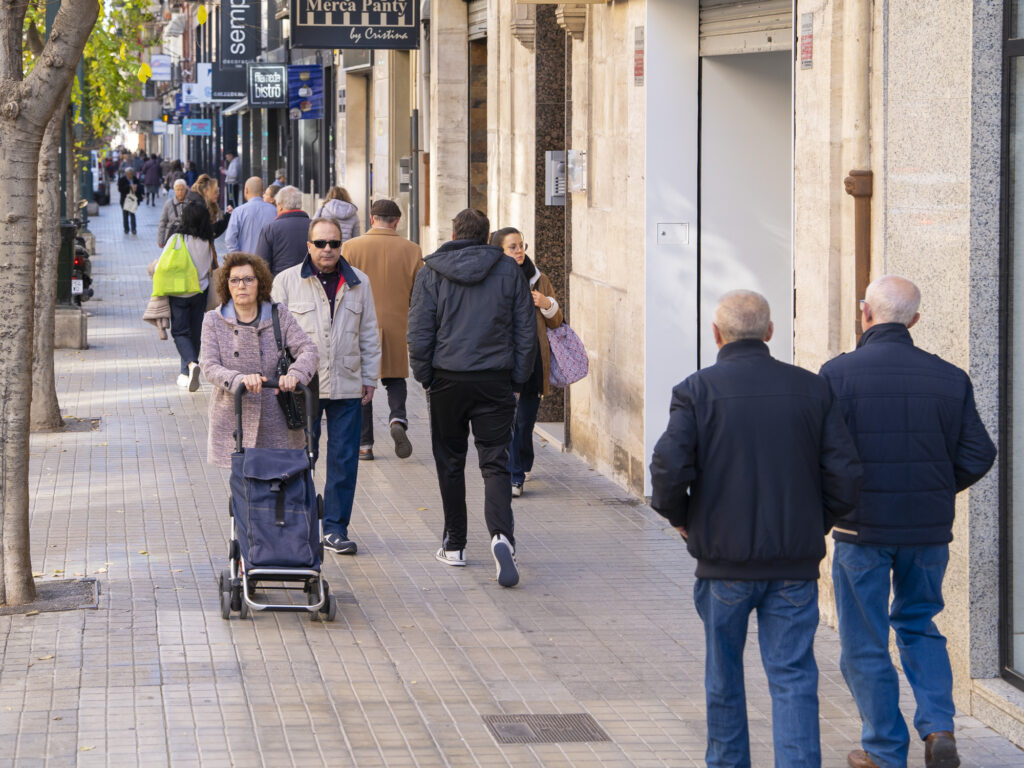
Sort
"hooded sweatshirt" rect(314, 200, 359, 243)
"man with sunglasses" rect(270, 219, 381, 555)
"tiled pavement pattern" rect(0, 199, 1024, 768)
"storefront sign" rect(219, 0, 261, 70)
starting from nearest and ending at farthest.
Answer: "tiled pavement pattern" rect(0, 199, 1024, 768) < "man with sunglasses" rect(270, 219, 381, 555) < "hooded sweatshirt" rect(314, 200, 359, 243) < "storefront sign" rect(219, 0, 261, 70)

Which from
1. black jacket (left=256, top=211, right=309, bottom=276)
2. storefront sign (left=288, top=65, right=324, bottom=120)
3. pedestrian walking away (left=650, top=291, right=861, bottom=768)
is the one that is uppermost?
storefront sign (left=288, top=65, right=324, bottom=120)

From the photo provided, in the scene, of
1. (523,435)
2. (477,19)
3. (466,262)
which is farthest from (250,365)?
(477,19)

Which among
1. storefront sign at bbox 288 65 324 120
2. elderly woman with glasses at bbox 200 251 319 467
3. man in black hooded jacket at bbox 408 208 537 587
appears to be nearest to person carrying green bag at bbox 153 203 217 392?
man in black hooded jacket at bbox 408 208 537 587

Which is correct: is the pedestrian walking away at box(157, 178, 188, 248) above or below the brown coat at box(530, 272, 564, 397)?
above

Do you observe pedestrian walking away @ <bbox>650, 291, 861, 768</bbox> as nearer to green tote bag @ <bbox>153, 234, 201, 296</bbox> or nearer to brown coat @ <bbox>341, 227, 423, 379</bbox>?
brown coat @ <bbox>341, 227, 423, 379</bbox>

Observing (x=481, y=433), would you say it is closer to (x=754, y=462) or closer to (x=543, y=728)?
(x=543, y=728)

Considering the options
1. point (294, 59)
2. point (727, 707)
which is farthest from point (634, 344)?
point (294, 59)

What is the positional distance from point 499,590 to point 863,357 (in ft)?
11.1

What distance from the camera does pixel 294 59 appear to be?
33.8 m

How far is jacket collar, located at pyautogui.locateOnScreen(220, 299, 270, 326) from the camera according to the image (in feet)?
26.7

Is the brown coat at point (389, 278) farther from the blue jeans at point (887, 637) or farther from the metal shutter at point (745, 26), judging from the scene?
the blue jeans at point (887, 637)

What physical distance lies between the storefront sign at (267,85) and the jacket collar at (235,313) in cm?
2346

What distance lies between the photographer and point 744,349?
16.9 feet

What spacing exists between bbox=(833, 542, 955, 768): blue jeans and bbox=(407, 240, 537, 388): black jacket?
3117mm
